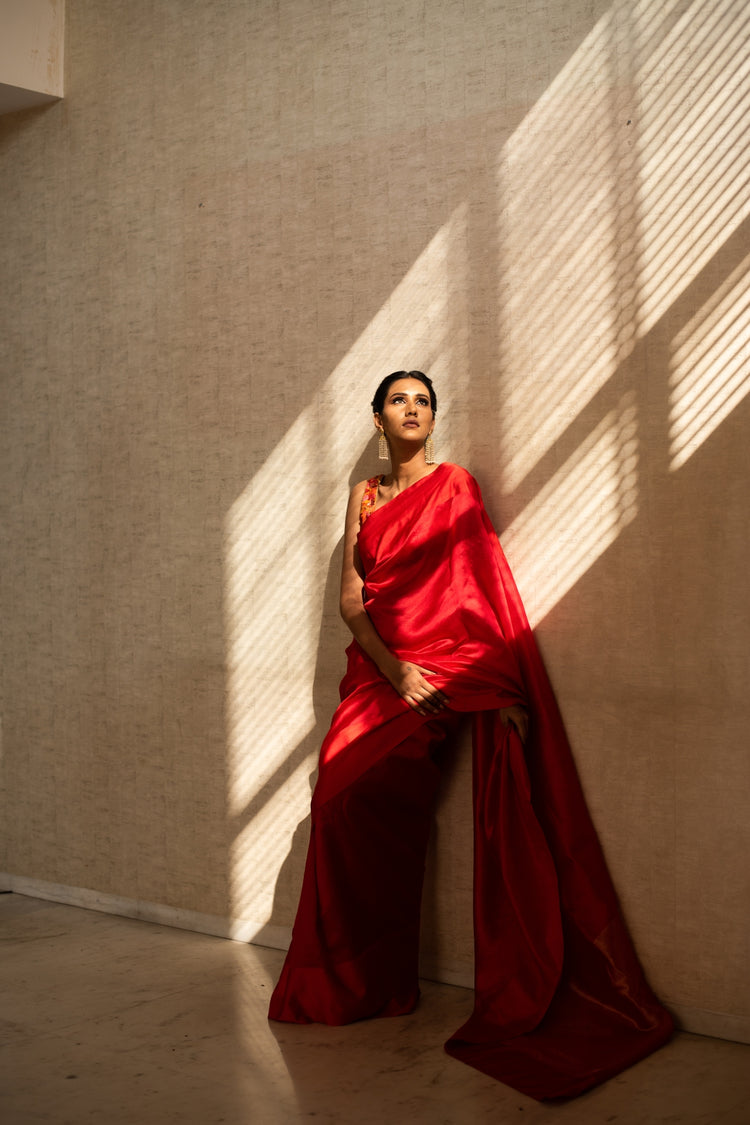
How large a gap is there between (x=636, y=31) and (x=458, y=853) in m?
2.34

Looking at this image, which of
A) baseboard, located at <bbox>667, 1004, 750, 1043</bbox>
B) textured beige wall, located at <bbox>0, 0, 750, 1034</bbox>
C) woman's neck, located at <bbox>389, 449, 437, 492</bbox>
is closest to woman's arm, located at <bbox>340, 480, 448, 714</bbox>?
woman's neck, located at <bbox>389, 449, 437, 492</bbox>

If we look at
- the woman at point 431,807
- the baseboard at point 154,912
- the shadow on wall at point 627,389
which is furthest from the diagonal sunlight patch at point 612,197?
the baseboard at point 154,912

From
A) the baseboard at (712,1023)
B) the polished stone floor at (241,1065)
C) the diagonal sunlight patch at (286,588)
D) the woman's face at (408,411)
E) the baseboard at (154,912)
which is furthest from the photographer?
the baseboard at (154,912)

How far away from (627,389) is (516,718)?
94 cm

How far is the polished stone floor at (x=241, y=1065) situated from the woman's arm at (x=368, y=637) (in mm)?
866

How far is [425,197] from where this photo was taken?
332 centimetres

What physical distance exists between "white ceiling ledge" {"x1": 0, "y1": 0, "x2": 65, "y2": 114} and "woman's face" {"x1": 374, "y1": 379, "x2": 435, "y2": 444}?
2.00 metres

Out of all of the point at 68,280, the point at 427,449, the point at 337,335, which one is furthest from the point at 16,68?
the point at 427,449

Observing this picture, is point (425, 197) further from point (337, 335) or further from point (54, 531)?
point (54, 531)

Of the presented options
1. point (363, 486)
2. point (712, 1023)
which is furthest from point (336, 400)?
point (712, 1023)

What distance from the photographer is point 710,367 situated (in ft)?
9.41

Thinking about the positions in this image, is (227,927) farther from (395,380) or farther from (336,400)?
(395,380)

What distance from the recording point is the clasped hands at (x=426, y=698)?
9.85ft

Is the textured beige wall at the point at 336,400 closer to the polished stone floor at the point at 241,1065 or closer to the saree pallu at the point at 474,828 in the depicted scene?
the saree pallu at the point at 474,828
